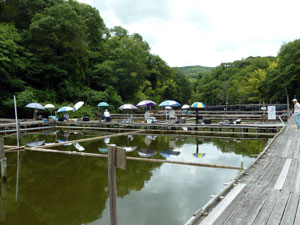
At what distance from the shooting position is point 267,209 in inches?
128

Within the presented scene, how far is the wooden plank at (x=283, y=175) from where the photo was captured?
13.6ft

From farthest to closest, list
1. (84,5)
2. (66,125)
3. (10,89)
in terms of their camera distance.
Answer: (84,5), (10,89), (66,125)

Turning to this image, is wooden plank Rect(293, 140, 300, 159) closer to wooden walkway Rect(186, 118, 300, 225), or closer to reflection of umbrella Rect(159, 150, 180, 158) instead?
wooden walkway Rect(186, 118, 300, 225)

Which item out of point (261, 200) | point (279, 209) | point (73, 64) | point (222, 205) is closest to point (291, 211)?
point (279, 209)

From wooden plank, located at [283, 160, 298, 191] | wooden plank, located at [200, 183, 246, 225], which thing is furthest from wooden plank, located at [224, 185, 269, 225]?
wooden plank, located at [283, 160, 298, 191]

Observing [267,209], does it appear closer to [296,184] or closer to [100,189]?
[296,184]

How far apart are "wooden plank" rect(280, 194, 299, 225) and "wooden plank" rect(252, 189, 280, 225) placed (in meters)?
0.18

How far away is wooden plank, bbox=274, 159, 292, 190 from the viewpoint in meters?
4.14

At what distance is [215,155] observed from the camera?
29.2 ft

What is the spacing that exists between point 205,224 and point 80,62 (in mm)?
32218

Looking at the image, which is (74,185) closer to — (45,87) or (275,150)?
(275,150)

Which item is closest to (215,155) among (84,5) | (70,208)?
(70,208)

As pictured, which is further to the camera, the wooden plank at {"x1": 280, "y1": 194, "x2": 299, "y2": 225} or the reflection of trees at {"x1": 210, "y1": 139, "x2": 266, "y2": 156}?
the reflection of trees at {"x1": 210, "y1": 139, "x2": 266, "y2": 156}

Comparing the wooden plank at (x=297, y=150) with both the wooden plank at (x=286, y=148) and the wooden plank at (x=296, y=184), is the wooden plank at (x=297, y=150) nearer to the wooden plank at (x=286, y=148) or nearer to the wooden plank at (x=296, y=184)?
the wooden plank at (x=286, y=148)
